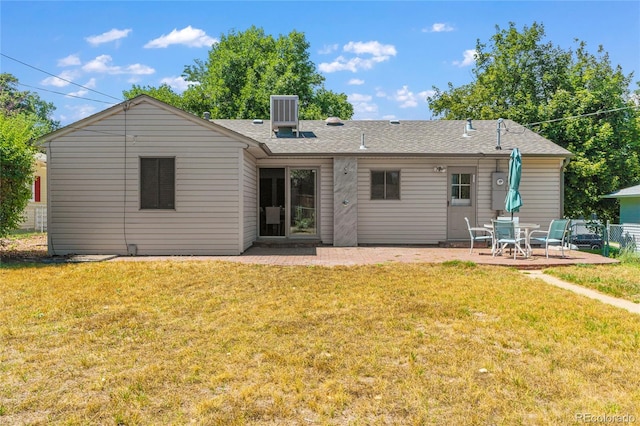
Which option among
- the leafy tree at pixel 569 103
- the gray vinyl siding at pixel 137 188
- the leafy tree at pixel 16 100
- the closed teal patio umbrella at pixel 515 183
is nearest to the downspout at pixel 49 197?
the gray vinyl siding at pixel 137 188

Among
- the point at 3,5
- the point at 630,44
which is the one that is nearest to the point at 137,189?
the point at 3,5

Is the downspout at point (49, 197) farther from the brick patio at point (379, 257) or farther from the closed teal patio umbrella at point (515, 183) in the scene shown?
the closed teal patio umbrella at point (515, 183)

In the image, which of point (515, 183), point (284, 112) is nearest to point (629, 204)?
point (515, 183)

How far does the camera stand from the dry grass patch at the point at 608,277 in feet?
22.7

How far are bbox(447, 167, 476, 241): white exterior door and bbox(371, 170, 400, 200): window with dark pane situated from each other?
1.59 m

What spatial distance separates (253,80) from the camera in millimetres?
29984

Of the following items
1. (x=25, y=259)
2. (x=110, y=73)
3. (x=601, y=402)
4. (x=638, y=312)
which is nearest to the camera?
(x=601, y=402)

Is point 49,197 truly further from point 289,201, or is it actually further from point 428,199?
point 428,199

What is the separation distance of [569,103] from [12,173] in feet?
71.0

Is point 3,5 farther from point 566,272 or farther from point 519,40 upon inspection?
point 519,40

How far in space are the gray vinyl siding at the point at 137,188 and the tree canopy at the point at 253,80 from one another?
17.7 m

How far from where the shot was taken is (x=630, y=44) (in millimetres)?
21203

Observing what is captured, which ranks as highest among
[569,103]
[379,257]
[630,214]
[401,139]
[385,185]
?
[569,103]

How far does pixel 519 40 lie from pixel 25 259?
86.0 feet
